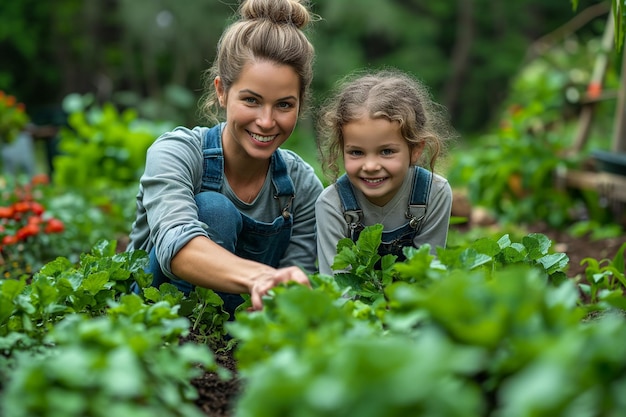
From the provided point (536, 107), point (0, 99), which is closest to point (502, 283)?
point (536, 107)

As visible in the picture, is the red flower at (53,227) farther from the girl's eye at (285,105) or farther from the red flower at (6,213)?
the girl's eye at (285,105)

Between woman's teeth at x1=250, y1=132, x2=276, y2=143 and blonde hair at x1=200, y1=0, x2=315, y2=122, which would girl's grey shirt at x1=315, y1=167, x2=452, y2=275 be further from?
→ blonde hair at x1=200, y1=0, x2=315, y2=122

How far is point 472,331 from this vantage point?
3.68ft

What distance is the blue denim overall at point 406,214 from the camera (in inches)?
98.3

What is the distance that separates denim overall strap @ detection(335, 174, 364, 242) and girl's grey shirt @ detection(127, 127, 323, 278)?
0.28m

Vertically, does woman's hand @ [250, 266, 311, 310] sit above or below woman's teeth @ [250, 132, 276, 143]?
below

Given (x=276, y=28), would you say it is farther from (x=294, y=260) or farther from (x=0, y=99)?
(x=0, y=99)

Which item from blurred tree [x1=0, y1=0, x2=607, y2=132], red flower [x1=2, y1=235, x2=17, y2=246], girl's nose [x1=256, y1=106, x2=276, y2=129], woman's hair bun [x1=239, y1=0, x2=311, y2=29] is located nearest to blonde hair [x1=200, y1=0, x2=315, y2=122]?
woman's hair bun [x1=239, y1=0, x2=311, y2=29]

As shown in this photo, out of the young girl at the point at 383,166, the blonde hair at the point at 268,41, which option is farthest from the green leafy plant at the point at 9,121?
the young girl at the point at 383,166

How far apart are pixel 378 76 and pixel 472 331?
162 cm

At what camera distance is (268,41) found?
240 cm

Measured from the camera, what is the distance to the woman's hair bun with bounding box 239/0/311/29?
8.43ft

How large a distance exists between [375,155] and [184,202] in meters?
0.60

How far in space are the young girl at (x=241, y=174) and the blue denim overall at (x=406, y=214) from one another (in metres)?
0.24
